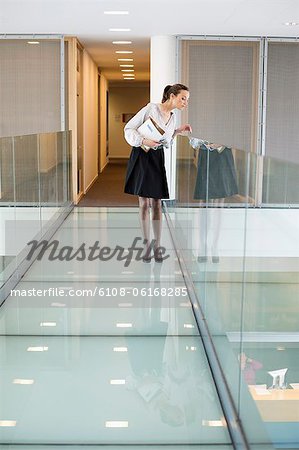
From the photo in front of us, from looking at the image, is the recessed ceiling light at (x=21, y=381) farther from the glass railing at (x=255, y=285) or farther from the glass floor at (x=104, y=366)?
the glass railing at (x=255, y=285)

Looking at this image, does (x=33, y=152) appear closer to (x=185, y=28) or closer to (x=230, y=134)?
(x=185, y=28)

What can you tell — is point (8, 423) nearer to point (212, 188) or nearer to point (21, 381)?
point (21, 381)

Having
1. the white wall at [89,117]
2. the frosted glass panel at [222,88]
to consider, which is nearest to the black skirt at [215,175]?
the frosted glass panel at [222,88]

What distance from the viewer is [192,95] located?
1183 centimetres

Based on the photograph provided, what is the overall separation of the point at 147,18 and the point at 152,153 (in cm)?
337

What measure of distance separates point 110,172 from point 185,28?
10670mm

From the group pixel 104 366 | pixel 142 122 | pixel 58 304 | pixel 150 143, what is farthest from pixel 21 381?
pixel 142 122

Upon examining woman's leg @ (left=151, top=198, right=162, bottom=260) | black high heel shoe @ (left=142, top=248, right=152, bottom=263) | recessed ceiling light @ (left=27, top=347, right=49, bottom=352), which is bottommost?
black high heel shoe @ (left=142, top=248, right=152, bottom=263)

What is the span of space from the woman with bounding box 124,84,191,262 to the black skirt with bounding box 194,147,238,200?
123 centimetres

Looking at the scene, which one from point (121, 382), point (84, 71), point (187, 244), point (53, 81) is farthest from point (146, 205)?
point (84, 71)

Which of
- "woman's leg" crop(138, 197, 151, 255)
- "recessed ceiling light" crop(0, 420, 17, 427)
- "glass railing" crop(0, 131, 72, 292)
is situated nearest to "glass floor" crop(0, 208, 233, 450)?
"recessed ceiling light" crop(0, 420, 17, 427)

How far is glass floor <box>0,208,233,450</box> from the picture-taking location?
3.27m

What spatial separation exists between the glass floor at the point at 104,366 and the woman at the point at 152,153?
0.75m

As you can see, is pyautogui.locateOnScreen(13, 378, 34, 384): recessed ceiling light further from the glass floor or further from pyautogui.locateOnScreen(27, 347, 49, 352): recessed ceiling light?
pyautogui.locateOnScreen(27, 347, 49, 352): recessed ceiling light
